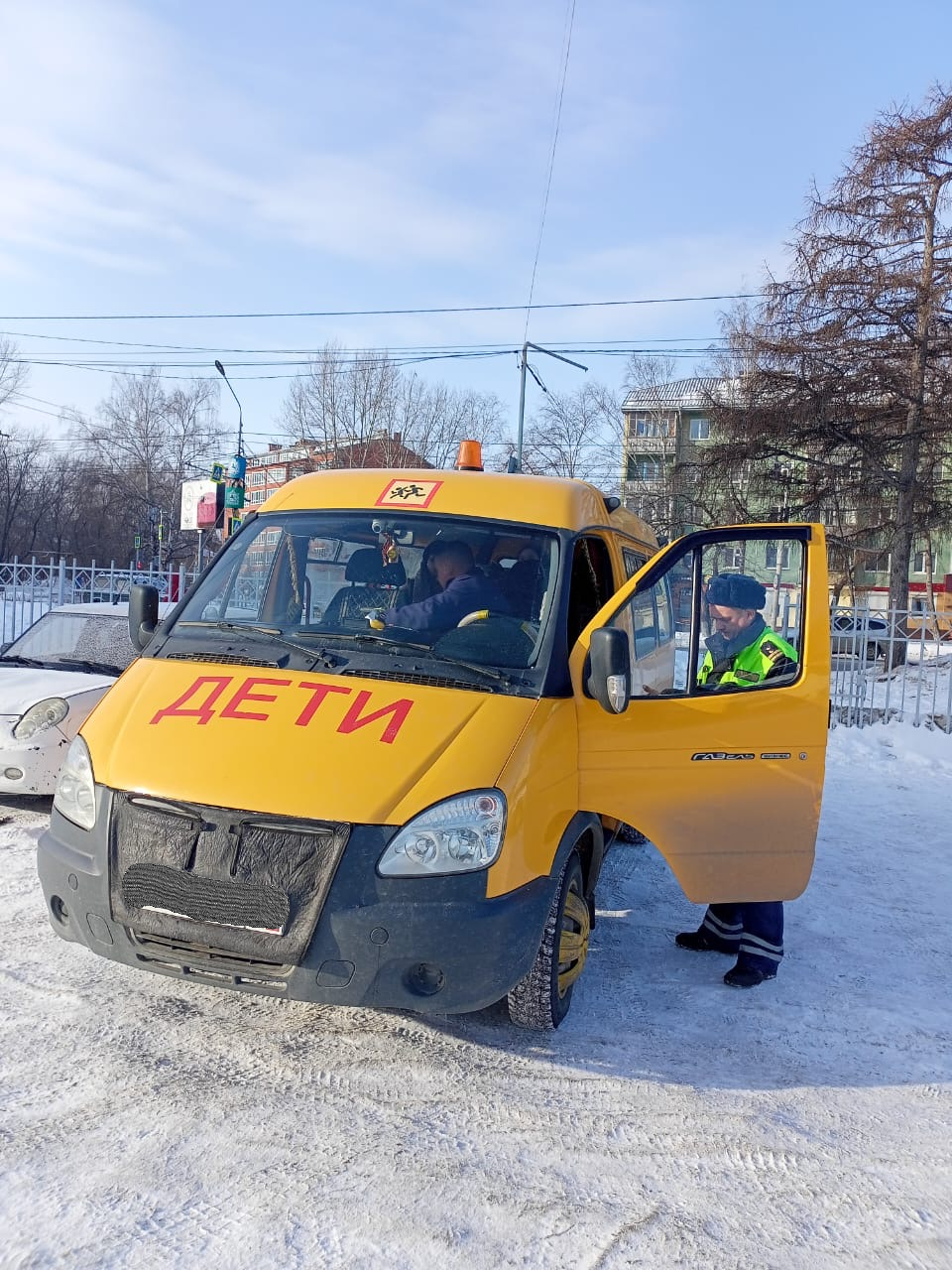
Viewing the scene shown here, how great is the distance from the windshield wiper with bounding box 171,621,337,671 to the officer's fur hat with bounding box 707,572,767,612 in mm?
1814

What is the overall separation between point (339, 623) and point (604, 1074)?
208 centimetres

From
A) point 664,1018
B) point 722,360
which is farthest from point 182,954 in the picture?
point 722,360

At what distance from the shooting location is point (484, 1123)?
3.21 meters

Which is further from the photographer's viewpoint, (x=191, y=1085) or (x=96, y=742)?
(x=96, y=742)

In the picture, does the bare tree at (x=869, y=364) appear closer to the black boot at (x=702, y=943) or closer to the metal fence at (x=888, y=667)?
the metal fence at (x=888, y=667)

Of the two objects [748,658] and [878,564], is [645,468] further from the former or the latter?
[748,658]

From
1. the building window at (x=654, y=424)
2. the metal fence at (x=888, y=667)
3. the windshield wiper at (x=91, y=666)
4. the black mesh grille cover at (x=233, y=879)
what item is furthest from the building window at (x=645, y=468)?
the black mesh grille cover at (x=233, y=879)

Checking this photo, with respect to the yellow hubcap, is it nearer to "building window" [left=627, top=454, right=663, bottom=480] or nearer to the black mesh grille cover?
the black mesh grille cover

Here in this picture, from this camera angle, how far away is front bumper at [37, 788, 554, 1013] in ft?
10.5

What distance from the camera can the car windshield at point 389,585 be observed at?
4.07 metres

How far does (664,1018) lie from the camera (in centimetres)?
413

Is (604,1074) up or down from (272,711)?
down

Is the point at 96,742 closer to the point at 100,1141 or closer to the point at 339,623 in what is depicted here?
the point at 339,623

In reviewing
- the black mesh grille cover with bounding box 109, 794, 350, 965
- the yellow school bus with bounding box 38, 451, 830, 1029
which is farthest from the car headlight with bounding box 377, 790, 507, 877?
the black mesh grille cover with bounding box 109, 794, 350, 965
